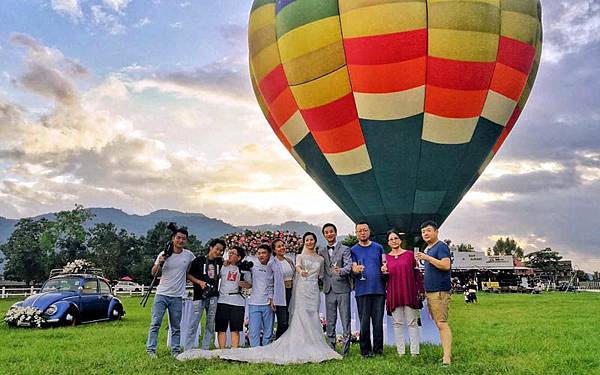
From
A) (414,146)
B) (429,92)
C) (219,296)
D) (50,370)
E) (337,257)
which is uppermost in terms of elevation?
(429,92)

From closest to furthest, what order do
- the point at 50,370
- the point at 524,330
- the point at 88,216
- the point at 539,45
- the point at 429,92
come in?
the point at 50,370
the point at 524,330
the point at 429,92
the point at 539,45
the point at 88,216

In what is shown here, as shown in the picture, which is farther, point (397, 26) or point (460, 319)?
point (460, 319)

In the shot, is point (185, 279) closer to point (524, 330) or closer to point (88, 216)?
point (524, 330)

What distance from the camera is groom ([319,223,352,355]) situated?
25.3ft

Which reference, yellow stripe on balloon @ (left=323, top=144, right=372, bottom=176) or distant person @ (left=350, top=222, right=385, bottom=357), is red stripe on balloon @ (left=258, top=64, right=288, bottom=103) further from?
Result: distant person @ (left=350, top=222, right=385, bottom=357)

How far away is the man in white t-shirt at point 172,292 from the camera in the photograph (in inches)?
300

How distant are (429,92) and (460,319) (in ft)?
20.3

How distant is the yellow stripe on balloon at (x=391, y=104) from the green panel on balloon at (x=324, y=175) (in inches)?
69.6

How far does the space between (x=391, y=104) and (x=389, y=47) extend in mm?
1238

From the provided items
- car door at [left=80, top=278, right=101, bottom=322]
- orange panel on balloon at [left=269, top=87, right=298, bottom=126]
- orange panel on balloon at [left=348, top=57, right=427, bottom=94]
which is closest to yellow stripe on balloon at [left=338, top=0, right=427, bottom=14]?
orange panel on balloon at [left=348, top=57, right=427, bottom=94]

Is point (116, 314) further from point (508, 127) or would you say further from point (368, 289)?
point (508, 127)

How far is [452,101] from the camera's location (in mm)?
12250

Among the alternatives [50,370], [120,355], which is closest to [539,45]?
[120,355]

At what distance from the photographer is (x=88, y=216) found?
5525cm
